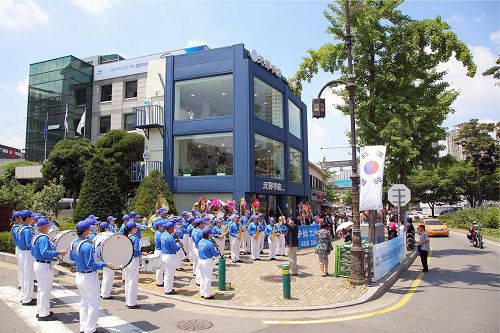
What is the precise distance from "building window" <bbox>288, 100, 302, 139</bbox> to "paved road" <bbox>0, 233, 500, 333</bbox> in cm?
1935

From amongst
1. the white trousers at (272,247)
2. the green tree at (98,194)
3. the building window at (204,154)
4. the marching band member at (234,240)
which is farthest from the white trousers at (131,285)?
the building window at (204,154)

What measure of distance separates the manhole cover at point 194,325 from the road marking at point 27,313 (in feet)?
6.82

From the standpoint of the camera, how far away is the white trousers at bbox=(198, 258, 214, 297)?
9.27m

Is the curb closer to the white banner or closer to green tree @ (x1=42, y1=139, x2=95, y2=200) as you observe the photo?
the white banner

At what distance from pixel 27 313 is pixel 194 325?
3707mm

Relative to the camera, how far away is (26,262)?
8828 mm

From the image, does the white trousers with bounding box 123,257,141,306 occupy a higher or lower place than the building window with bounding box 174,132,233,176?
lower

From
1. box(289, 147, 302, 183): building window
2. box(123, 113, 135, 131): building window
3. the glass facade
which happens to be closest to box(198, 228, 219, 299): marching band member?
box(289, 147, 302, 183): building window

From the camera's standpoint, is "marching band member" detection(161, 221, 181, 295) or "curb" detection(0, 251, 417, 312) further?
"marching band member" detection(161, 221, 181, 295)

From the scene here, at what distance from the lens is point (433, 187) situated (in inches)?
2117

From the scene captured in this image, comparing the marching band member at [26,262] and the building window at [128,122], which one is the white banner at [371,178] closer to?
the marching band member at [26,262]

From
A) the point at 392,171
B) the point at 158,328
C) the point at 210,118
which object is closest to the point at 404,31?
the point at 392,171

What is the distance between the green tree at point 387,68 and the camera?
15102 millimetres

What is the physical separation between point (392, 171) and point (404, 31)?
6.40 m
